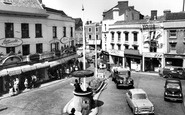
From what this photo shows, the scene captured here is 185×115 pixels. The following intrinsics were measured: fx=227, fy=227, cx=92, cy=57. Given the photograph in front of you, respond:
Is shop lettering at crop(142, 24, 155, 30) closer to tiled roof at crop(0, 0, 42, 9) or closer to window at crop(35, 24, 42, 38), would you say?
window at crop(35, 24, 42, 38)

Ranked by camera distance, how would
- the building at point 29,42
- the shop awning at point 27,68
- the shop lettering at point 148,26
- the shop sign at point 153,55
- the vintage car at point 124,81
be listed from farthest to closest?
the shop lettering at point 148,26 → the shop sign at point 153,55 → the vintage car at point 124,81 → the shop awning at point 27,68 → the building at point 29,42

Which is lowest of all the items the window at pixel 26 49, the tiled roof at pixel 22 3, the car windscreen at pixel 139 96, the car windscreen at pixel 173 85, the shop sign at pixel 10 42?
the car windscreen at pixel 139 96

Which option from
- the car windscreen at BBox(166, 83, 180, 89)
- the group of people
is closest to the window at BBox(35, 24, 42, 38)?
the group of people

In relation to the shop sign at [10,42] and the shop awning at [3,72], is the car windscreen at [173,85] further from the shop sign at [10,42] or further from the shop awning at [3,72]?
the shop sign at [10,42]

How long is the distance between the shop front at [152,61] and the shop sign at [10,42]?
78.6 feet

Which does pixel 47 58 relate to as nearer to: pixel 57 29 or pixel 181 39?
pixel 57 29

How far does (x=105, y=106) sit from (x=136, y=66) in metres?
25.4

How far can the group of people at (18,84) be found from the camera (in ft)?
81.9

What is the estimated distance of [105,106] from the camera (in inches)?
820

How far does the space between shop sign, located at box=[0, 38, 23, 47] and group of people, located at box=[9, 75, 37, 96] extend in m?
4.05

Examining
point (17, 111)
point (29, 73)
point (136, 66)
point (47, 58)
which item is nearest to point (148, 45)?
point (136, 66)

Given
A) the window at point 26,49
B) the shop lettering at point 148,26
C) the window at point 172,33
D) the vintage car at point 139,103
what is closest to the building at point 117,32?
the shop lettering at point 148,26

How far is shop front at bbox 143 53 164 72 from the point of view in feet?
135

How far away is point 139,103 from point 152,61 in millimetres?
25637
